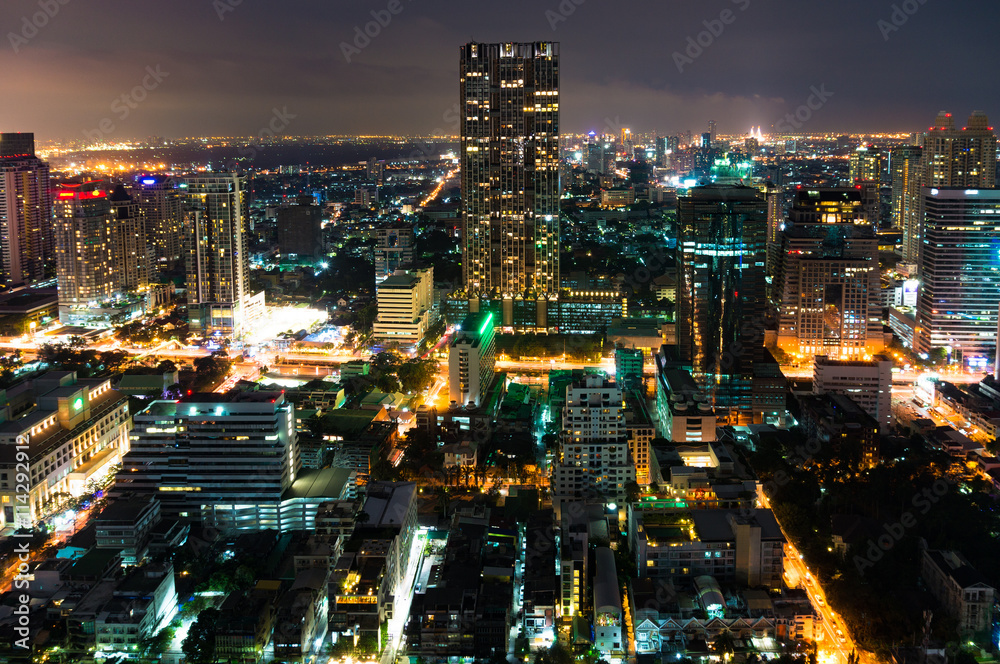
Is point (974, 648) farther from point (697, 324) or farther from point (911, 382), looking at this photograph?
point (911, 382)

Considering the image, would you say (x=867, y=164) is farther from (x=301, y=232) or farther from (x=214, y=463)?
(x=214, y=463)

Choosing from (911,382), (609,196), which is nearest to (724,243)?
(911,382)

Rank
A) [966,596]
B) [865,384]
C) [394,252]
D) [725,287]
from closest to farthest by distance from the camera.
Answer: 1. [966,596]
2. [865,384]
3. [725,287]
4. [394,252]

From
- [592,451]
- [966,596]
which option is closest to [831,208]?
[592,451]

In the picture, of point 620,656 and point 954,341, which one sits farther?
point 954,341

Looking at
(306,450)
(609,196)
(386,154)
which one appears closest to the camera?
(306,450)

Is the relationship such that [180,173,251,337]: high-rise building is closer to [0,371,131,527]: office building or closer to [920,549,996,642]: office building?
[0,371,131,527]: office building

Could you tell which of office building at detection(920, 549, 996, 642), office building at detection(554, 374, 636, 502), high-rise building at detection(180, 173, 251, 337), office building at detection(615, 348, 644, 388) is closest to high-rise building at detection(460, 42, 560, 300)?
office building at detection(615, 348, 644, 388)
